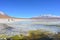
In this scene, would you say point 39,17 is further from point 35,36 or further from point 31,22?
point 35,36

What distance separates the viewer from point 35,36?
132 inches

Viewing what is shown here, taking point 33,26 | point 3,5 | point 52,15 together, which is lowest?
point 33,26

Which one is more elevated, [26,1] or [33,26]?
[26,1]

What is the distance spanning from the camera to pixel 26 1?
328cm

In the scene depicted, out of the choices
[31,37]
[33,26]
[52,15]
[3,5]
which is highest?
[3,5]

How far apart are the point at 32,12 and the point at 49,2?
16.2 inches

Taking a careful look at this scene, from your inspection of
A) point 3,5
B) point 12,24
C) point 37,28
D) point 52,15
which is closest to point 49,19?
point 52,15

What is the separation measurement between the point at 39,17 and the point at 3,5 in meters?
0.80

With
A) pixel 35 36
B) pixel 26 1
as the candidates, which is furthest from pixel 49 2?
pixel 35 36

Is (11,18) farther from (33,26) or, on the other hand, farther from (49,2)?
(49,2)

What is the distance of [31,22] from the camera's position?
3.33 m

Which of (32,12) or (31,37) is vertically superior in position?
(32,12)

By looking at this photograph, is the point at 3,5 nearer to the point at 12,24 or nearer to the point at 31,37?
the point at 12,24

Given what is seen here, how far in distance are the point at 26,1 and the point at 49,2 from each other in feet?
1.58
